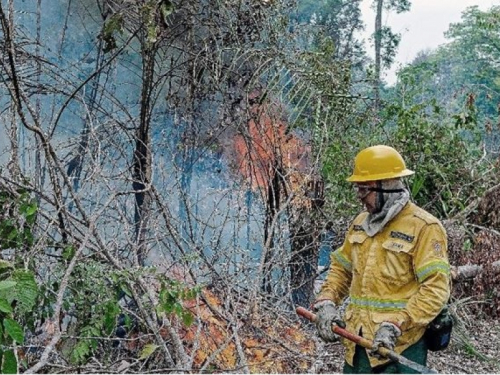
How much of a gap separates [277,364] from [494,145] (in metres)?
5.75

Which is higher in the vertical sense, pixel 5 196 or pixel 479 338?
pixel 5 196

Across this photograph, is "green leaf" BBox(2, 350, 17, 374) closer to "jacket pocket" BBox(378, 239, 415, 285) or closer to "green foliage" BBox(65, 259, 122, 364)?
"green foliage" BBox(65, 259, 122, 364)

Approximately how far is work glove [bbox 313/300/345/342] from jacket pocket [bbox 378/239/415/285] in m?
0.33

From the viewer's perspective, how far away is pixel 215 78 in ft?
21.5

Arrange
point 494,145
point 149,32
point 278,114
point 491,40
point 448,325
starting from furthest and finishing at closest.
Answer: point 491,40 < point 494,145 < point 278,114 < point 149,32 < point 448,325

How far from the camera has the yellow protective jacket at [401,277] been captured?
292cm

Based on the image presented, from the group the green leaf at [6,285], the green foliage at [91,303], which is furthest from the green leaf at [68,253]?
the green leaf at [6,285]

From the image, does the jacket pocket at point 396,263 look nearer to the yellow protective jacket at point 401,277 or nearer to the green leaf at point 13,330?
the yellow protective jacket at point 401,277

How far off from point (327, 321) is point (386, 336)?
0.39 metres

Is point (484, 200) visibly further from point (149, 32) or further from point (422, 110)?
point (149, 32)

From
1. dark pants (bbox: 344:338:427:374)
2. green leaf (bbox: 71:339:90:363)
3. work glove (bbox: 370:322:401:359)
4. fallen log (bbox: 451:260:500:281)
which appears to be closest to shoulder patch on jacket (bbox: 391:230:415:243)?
work glove (bbox: 370:322:401:359)

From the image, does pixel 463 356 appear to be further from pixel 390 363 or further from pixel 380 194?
pixel 380 194

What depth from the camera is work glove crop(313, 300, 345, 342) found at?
317 centimetres

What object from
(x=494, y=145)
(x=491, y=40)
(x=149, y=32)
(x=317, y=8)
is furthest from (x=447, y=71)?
(x=149, y=32)
